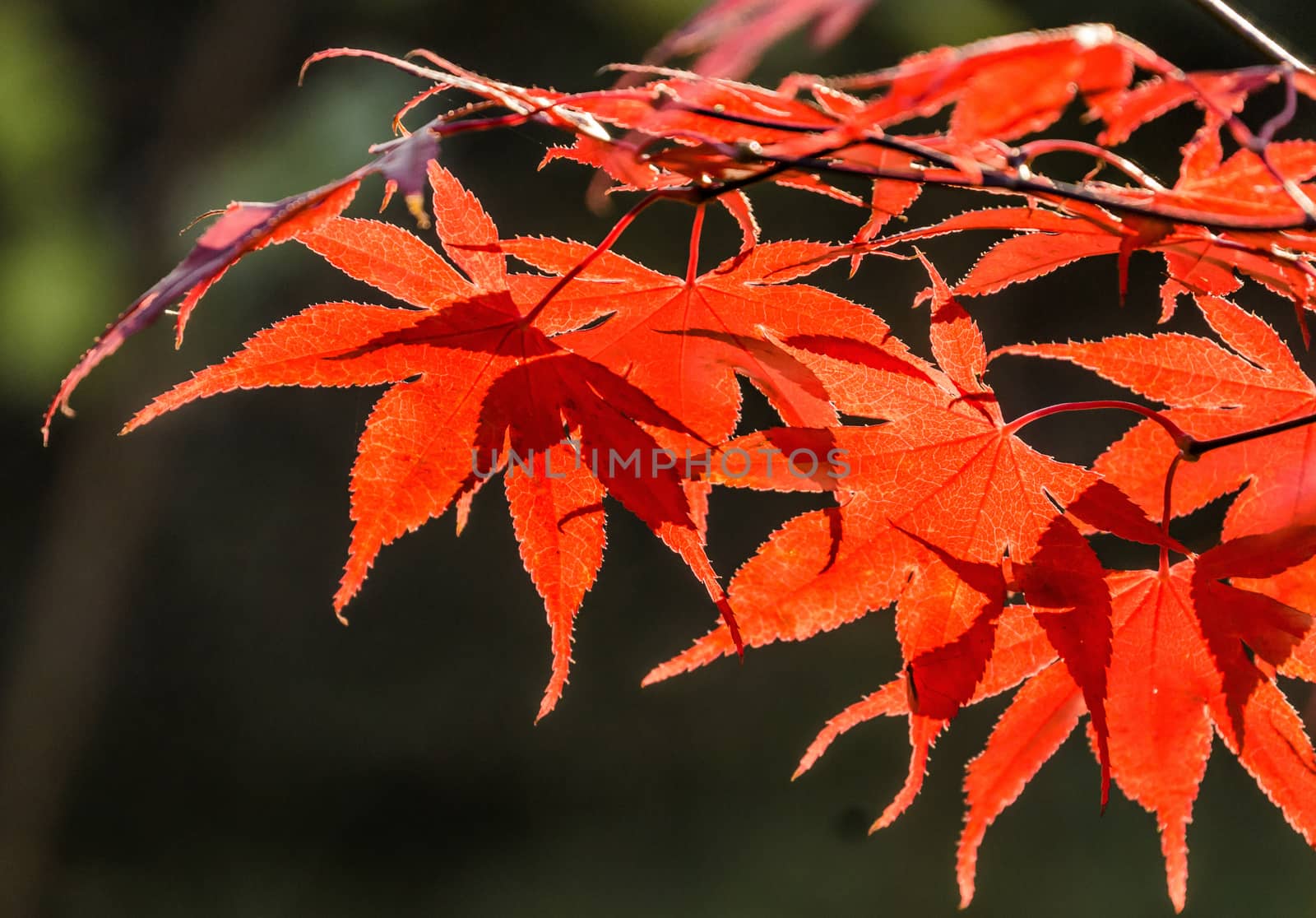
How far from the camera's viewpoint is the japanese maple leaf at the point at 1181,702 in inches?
17.6

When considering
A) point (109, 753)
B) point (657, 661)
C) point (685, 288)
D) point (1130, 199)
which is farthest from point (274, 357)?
point (109, 753)

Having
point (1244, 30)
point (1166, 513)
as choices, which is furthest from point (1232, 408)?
point (1244, 30)

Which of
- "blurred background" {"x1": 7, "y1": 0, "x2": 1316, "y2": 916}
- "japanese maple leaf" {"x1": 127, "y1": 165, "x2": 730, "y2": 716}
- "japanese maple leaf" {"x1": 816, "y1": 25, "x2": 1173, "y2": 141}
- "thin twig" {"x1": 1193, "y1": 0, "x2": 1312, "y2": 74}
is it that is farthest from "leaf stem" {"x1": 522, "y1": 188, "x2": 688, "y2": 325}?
"blurred background" {"x1": 7, "y1": 0, "x2": 1316, "y2": 916}

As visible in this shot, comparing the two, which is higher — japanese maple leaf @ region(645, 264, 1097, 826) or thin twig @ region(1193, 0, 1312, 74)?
thin twig @ region(1193, 0, 1312, 74)

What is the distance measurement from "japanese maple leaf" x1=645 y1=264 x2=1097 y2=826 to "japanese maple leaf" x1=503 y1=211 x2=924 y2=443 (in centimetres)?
2

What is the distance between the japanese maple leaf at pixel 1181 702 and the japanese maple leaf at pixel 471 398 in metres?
0.19

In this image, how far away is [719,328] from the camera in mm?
488

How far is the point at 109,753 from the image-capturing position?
12.6ft

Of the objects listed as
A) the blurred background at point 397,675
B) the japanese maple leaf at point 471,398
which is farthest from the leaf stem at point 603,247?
the blurred background at point 397,675

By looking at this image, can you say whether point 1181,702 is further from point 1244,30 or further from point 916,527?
point 1244,30

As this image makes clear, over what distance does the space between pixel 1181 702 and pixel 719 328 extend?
0.93 feet

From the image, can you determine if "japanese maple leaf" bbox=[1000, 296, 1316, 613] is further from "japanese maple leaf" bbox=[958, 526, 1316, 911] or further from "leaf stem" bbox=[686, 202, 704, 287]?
"leaf stem" bbox=[686, 202, 704, 287]

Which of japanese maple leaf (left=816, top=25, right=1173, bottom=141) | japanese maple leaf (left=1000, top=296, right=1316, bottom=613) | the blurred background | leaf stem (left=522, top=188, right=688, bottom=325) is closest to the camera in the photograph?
japanese maple leaf (left=816, top=25, right=1173, bottom=141)

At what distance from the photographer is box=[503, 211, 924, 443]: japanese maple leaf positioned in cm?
46
